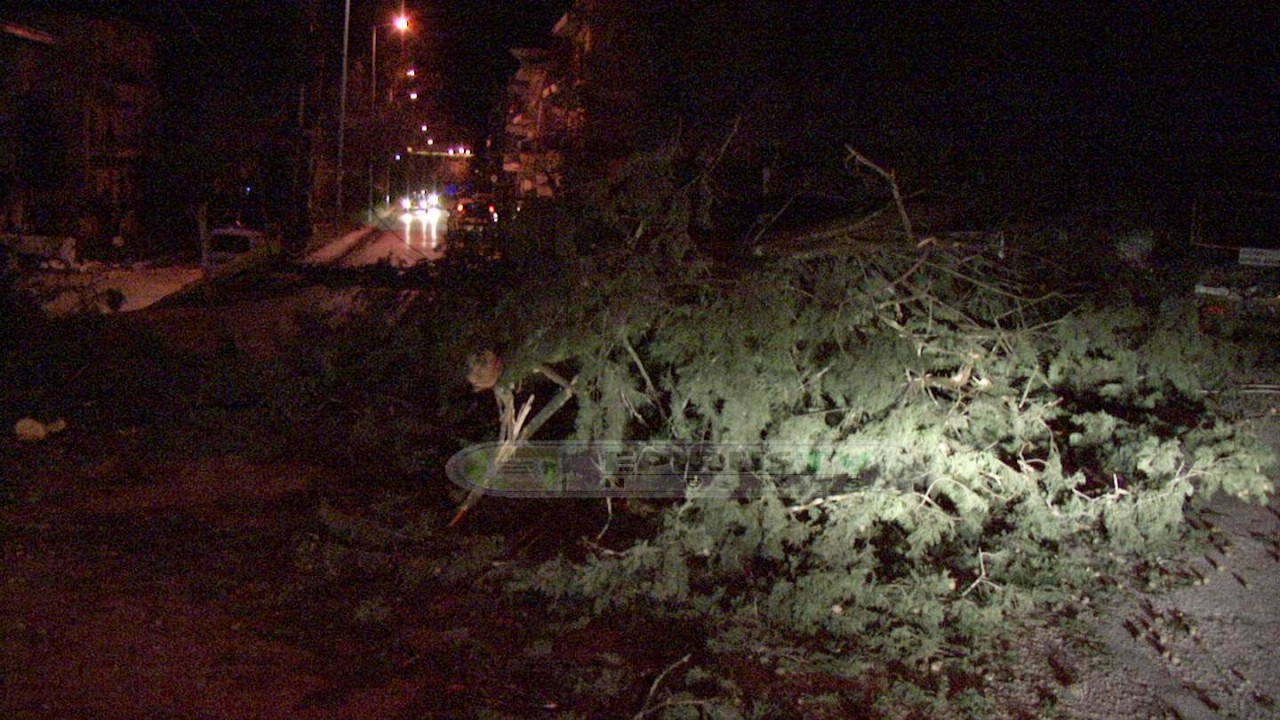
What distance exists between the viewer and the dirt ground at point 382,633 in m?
4.66

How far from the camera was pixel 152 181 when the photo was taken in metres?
33.3

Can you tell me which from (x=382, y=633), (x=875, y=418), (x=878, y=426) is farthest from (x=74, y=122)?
(x=878, y=426)

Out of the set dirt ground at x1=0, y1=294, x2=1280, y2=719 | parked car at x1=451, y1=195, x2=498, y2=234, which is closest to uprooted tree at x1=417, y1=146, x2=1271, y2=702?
dirt ground at x1=0, y1=294, x2=1280, y2=719

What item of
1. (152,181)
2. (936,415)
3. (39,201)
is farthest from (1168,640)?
(152,181)

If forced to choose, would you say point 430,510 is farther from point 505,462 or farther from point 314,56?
point 314,56

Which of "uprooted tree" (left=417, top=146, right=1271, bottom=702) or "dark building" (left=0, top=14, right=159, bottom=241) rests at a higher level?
"dark building" (left=0, top=14, right=159, bottom=241)

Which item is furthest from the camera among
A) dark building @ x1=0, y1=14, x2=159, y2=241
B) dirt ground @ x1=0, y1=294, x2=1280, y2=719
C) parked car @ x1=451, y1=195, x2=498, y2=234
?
dark building @ x1=0, y1=14, x2=159, y2=241

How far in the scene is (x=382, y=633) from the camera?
17.4 ft

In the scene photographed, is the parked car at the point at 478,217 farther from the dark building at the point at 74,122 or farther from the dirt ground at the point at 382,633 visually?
the dark building at the point at 74,122

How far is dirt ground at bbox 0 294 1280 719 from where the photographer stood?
4656mm

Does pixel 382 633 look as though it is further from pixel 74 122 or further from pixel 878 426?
pixel 74 122

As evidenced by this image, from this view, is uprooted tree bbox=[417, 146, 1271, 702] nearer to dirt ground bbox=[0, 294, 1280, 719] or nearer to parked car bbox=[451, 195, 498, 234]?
dirt ground bbox=[0, 294, 1280, 719]

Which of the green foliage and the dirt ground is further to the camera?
the green foliage

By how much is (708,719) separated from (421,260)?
415cm
